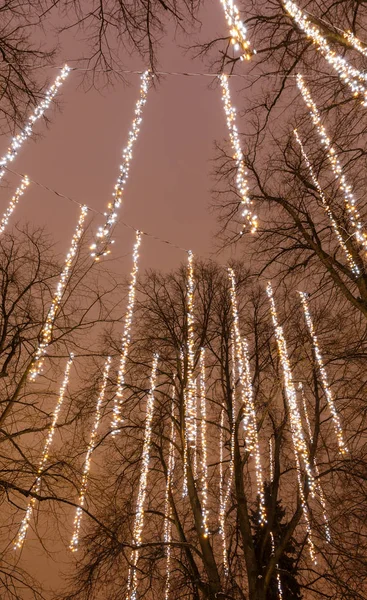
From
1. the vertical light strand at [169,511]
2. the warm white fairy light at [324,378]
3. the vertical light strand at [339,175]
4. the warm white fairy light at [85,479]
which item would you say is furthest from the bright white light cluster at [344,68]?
the vertical light strand at [169,511]

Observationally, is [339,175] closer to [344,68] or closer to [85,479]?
[344,68]

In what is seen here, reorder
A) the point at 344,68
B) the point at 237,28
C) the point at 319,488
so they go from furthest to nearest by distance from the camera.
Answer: the point at 319,488 → the point at 344,68 → the point at 237,28

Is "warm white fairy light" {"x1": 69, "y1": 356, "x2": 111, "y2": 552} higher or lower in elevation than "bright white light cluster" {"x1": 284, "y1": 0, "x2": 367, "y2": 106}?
lower

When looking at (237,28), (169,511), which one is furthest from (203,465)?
(237,28)

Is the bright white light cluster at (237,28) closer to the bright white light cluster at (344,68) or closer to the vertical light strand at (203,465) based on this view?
the bright white light cluster at (344,68)

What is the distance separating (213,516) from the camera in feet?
29.1

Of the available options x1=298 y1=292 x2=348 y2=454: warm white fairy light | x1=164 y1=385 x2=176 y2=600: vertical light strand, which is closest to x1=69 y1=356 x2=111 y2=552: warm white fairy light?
x1=164 y1=385 x2=176 y2=600: vertical light strand

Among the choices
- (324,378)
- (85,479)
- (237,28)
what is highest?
(324,378)

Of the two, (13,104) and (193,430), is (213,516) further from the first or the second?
(13,104)

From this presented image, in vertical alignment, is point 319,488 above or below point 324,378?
below

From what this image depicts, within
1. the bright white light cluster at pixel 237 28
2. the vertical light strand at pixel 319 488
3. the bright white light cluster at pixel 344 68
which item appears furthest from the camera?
the vertical light strand at pixel 319 488

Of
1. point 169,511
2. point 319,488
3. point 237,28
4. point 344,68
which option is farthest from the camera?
point 169,511

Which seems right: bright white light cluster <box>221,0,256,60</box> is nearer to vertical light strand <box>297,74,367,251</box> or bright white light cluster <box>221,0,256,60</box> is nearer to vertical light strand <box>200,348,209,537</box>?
vertical light strand <box>297,74,367,251</box>

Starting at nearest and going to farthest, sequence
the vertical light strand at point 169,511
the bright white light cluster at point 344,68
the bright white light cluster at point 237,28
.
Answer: the bright white light cluster at point 237,28, the bright white light cluster at point 344,68, the vertical light strand at point 169,511
